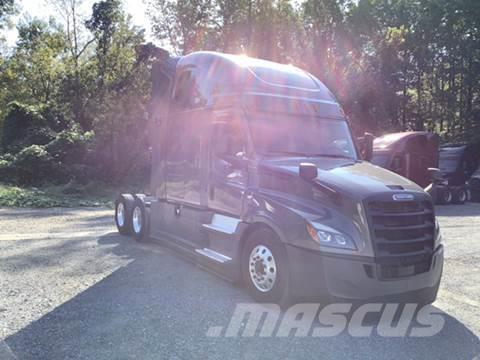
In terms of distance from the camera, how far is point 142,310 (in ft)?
15.4

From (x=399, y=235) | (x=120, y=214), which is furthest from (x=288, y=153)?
(x=120, y=214)

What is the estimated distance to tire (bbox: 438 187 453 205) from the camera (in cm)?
1660

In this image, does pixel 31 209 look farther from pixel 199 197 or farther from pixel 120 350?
pixel 120 350

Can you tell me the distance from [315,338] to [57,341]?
239 cm

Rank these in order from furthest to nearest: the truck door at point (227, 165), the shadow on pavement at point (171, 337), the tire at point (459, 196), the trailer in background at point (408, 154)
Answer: the tire at point (459, 196), the trailer in background at point (408, 154), the truck door at point (227, 165), the shadow on pavement at point (171, 337)

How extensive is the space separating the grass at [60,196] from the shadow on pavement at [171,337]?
10.1 meters

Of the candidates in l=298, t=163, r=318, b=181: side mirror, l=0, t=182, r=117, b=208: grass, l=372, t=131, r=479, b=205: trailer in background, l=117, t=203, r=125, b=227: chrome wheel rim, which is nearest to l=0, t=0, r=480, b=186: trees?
l=0, t=182, r=117, b=208: grass

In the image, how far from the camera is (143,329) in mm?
4191

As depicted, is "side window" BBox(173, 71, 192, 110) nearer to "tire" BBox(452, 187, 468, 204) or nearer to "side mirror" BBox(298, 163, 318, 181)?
"side mirror" BBox(298, 163, 318, 181)

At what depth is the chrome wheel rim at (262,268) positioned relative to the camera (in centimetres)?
472

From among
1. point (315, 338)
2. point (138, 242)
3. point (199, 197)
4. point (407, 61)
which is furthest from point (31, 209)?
point (407, 61)

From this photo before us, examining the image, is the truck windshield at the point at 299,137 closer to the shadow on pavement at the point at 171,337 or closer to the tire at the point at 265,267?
the tire at the point at 265,267

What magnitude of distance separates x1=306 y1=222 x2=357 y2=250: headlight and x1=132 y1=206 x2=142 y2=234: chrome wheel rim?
15.9ft

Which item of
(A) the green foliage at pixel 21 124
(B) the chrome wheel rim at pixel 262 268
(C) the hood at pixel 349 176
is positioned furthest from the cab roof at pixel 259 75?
(A) the green foliage at pixel 21 124
